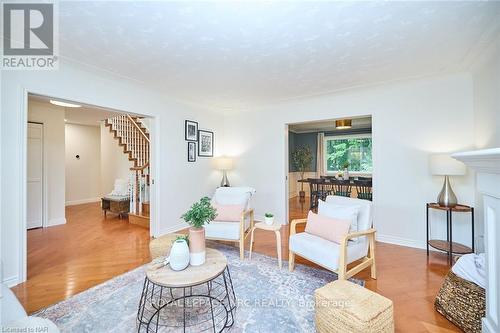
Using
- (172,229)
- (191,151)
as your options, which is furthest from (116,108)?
(172,229)

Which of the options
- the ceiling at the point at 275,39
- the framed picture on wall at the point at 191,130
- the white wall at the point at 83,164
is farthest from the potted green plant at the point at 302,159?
the white wall at the point at 83,164

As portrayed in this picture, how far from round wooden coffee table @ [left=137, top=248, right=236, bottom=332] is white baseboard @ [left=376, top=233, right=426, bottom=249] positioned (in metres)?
2.79

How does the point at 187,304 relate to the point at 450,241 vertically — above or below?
below

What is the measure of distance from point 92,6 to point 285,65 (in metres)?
2.01

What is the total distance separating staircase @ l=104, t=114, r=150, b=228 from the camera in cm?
492

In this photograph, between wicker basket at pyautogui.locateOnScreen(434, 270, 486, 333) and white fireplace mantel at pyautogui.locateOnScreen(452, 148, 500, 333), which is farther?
wicker basket at pyautogui.locateOnScreen(434, 270, 486, 333)

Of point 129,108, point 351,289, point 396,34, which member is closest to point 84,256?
point 129,108

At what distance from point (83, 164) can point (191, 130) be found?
4716 mm

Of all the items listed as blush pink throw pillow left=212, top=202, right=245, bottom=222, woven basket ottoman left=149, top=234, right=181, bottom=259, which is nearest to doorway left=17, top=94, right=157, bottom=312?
woven basket ottoman left=149, top=234, right=181, bottom=259

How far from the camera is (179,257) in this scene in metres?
1.75

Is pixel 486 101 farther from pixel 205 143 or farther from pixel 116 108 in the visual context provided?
pixel 116 108

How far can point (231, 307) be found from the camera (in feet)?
6.51

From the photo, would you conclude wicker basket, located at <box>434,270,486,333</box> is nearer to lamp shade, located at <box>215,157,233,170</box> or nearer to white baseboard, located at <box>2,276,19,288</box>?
lamp shade, located at <box>215,157,233,170</box>

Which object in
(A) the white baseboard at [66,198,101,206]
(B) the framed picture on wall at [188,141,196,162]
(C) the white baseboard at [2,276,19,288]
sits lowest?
(C) the white baseboard at [2,276,19,288]
